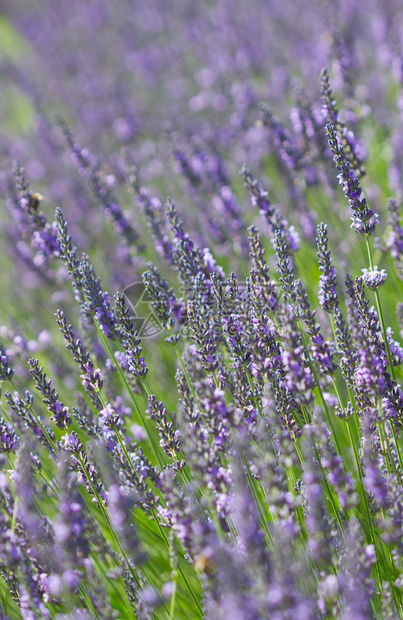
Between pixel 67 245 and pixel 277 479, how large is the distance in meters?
1.59

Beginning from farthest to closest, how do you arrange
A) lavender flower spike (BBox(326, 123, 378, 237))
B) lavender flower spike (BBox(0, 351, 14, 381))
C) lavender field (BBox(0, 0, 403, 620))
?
lavender flower spike (BBox(0, 351, 14, 381))
lavender flower spike (BBox(326, 123, 378, 237))
lavender field (BBox(0, 0, 403, 620))

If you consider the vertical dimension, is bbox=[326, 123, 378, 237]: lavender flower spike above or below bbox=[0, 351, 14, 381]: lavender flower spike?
above

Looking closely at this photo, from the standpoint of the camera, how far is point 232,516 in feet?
6.97

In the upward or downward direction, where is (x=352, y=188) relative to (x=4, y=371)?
upward

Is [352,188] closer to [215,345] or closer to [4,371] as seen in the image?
[215,345]

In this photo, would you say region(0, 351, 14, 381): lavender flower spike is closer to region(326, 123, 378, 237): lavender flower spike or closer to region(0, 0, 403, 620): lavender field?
region(0, 0, 403, 620): lavender field

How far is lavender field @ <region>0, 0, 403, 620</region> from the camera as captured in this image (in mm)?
1888

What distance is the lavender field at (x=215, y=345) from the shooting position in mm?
1888

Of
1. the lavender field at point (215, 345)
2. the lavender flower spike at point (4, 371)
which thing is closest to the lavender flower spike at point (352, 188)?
the lavender field at point (215, 345)

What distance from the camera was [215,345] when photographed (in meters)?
2.46

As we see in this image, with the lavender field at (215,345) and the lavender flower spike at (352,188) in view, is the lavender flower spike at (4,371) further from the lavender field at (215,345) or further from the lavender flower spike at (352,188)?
the lavender flower spike at (352,188)

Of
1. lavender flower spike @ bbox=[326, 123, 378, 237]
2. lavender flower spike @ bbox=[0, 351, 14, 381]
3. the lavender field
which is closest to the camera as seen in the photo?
the lavender field

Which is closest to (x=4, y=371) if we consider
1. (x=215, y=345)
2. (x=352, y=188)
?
(x=215, y=345)

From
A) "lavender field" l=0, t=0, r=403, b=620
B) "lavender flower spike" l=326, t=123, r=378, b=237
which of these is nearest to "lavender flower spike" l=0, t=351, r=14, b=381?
"lavender field" l=0, t=0, r=403, b=620
